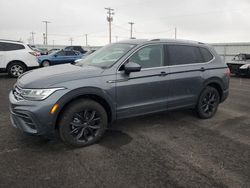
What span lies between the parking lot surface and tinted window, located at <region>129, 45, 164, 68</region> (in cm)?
128

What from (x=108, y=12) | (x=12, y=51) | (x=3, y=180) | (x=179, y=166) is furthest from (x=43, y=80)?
(x=108, y=12)

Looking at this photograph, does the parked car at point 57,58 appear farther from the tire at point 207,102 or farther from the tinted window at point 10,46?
the tire at point 207,102

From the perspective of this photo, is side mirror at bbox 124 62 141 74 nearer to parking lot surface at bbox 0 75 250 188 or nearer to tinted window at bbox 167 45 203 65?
tinted window at bbox 167 45 203 65

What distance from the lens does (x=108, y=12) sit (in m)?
49.5

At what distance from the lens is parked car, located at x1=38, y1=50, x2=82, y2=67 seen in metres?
16.0

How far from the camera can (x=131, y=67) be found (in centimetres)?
381

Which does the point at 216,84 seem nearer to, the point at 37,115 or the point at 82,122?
the point at 82,122

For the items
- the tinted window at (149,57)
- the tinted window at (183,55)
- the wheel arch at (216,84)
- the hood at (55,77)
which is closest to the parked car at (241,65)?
the wheel arch at (216,84)

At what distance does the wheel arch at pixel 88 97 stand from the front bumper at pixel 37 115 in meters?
0.08

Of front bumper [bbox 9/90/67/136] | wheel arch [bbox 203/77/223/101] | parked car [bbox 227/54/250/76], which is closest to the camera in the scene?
front bumper [bbox 9/90/67/136]

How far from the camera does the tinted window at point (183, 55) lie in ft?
15.0

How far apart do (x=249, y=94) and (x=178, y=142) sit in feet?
18.5

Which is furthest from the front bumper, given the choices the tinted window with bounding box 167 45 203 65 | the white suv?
the white suv

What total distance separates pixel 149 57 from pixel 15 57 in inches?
328
